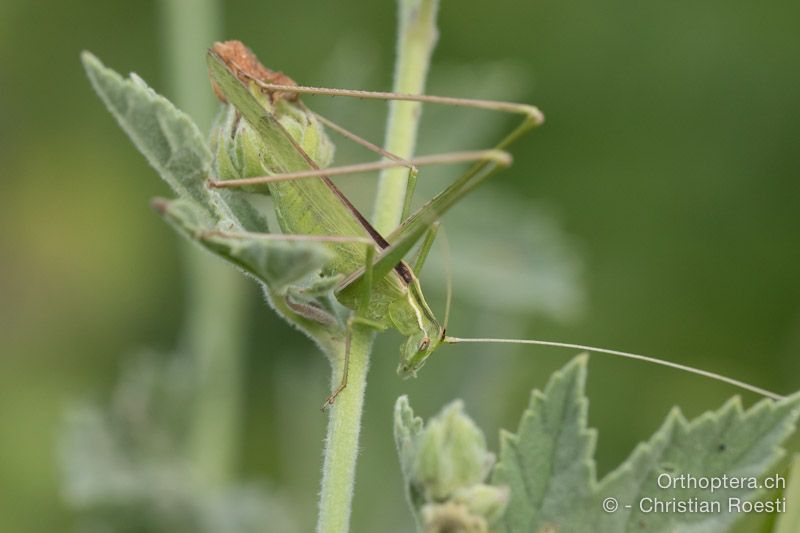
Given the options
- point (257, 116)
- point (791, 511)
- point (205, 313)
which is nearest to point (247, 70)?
point (257, 116)

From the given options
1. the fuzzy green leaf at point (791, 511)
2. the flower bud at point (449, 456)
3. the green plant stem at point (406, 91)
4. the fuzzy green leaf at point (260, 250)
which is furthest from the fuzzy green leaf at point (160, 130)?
the fuzzy green leaf at point (791, 511)

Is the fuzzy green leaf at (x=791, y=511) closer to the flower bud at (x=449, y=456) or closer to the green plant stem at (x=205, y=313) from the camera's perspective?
the flower bud at (x=449, y=456)

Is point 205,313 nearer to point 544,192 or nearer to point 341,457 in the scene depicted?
point 341,457

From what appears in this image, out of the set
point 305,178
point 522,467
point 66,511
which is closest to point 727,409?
point 522,467

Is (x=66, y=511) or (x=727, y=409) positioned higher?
(x=66, y=511)

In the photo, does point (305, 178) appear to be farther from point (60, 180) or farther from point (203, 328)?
point (60, 180)
